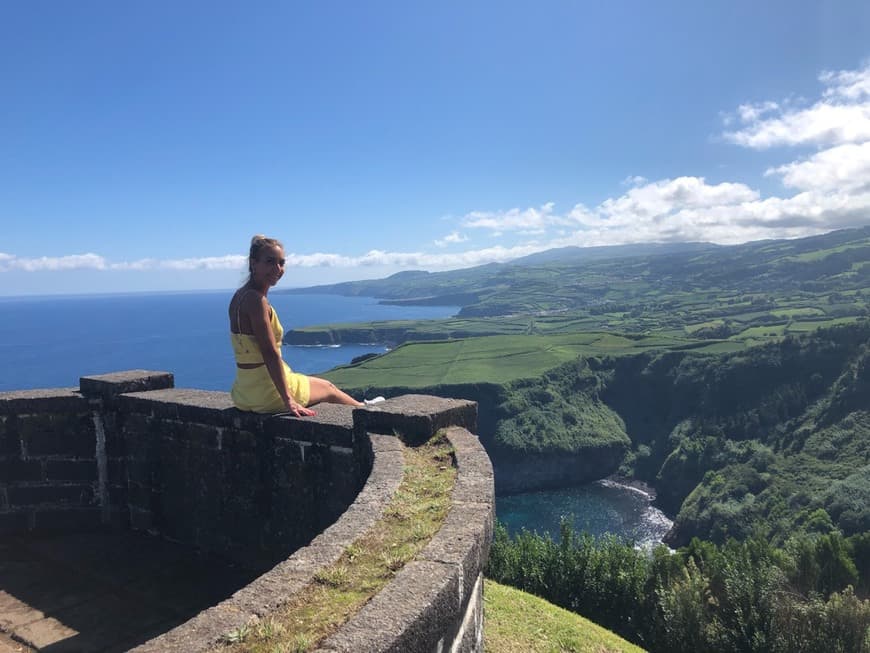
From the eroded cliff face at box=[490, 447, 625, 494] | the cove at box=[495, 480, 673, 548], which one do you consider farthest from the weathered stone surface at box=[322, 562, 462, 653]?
the eroded cliff face at box=[490, 447, 625, 494]

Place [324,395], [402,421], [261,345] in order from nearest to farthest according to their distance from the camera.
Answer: [402,421] < [261,345] < [324,395]

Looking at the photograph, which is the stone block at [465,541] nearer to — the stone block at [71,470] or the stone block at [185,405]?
the stone block at [185,405]

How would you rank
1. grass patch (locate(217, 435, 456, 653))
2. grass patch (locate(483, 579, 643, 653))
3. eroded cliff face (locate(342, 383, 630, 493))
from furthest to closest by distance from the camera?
eroded cliff face (locate(342, 383, 630, 493)) < grass patch (locate(483, 579, 643, 653)) < grass patch (locate(217, 435, 456, 653))

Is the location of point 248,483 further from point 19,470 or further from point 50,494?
point 19,470

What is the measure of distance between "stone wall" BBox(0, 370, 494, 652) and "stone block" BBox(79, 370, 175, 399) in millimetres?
15

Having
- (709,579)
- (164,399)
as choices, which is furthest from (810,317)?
(164,399)

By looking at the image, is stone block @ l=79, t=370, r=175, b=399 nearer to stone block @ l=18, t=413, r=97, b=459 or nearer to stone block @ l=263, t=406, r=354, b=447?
stone block @ l=18, t=413, r=97, b=459

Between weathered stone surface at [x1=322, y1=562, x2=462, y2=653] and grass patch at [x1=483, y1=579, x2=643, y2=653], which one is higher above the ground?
weathered stone surface at [x1=322, y1=562, x2=462, y2=653]

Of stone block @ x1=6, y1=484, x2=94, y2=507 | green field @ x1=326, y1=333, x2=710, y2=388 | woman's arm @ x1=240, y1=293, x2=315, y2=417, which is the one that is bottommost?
green field @ x1=326, y1=333, x2=710, y2=388

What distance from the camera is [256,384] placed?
5320 mm

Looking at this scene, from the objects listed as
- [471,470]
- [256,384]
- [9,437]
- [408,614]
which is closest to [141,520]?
[9,437]

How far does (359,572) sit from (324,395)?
310 cm

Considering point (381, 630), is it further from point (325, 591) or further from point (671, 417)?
point (671, 417)

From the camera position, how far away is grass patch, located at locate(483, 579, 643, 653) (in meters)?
7.07
